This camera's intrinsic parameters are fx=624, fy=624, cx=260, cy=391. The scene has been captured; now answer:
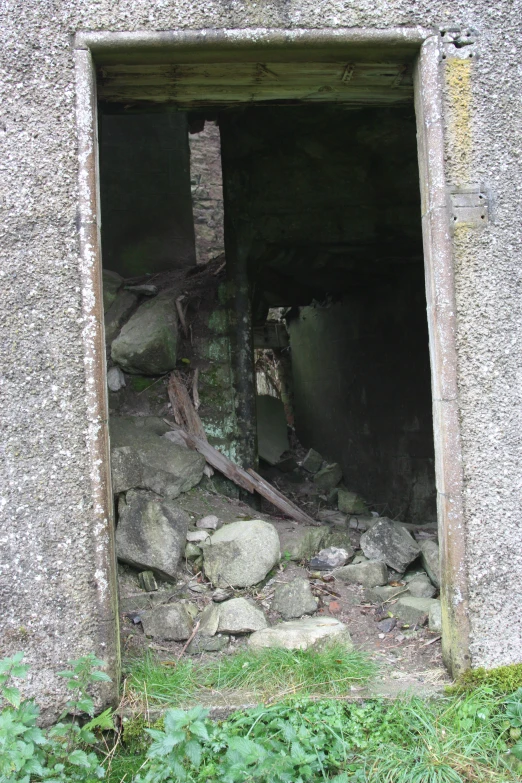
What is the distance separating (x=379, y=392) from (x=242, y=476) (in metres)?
2.72

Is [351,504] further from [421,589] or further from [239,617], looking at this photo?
[239,617]

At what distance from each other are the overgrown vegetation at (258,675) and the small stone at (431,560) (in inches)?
35.1

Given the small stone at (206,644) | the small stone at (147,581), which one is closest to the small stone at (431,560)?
the small stone at (206,644)

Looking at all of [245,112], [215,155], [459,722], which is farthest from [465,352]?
[215,155]

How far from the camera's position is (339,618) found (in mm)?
3029

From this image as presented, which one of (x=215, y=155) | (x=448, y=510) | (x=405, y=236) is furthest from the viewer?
(x=215, y=155)

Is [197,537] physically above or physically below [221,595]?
above

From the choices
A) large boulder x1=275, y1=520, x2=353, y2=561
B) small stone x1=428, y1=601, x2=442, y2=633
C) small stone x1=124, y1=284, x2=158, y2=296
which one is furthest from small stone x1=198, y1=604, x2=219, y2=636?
small stone x1=124, y1=284, x2=158, y2=296

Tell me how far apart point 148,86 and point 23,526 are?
190cm

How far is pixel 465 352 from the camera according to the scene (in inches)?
94.6

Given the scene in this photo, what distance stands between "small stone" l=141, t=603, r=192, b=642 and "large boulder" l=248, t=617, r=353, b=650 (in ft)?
0.99

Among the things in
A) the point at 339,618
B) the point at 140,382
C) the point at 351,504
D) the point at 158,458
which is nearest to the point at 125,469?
the point at 158,458

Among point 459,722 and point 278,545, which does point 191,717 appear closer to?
point 459,722

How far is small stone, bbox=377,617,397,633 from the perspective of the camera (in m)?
2.90
